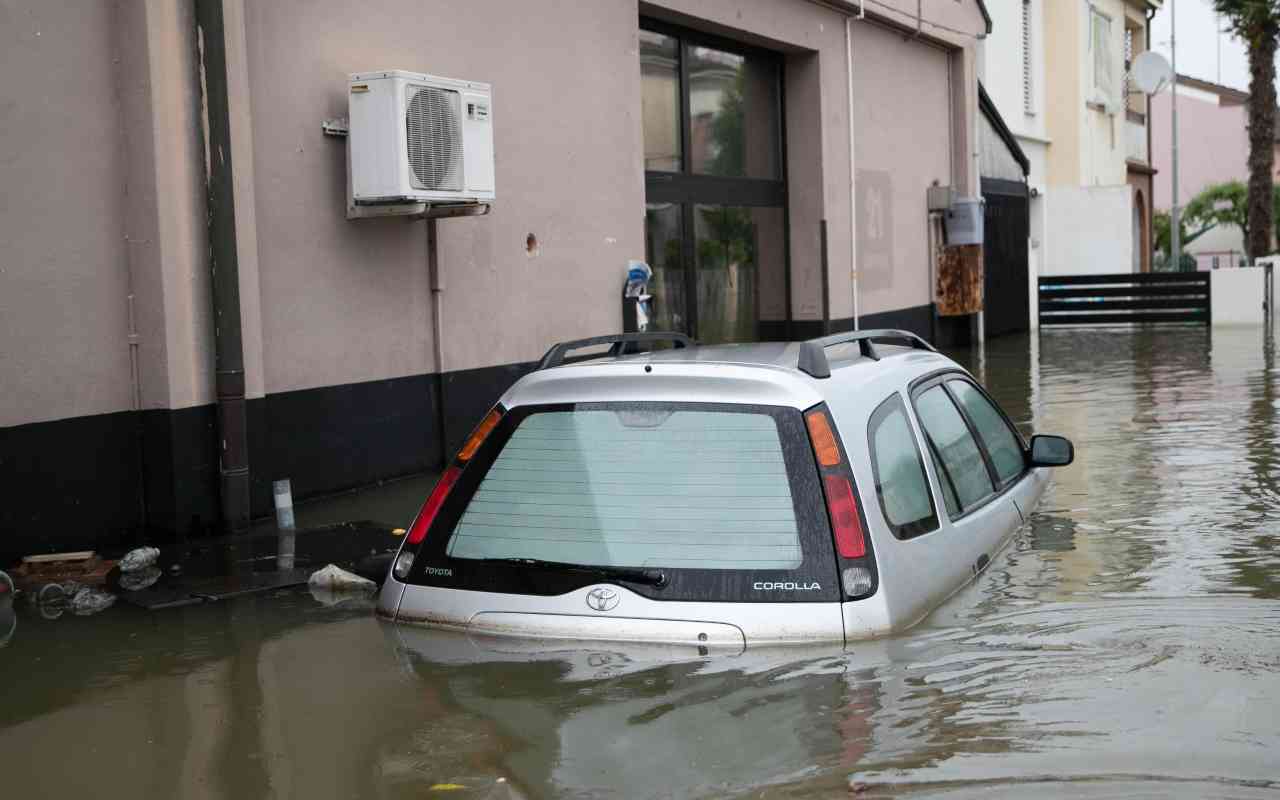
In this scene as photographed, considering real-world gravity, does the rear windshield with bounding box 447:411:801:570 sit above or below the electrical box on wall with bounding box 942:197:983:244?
below

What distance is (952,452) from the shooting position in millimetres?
5953

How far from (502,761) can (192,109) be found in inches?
212

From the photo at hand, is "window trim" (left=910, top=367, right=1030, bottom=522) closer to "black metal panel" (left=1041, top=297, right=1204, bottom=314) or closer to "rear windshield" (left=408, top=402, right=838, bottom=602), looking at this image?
"rear windshield" (left=408, top=402, right=838, bottom=602)

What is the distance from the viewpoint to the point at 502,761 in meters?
4.29

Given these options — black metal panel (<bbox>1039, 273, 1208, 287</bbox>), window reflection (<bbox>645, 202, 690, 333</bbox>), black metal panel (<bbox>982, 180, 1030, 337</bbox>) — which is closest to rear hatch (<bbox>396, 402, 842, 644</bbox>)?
window reflection (<bbox>645, 202, 690, 333</bbox>)

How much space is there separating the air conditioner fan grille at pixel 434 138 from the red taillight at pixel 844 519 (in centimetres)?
559

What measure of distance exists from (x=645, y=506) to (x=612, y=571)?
0.23 m

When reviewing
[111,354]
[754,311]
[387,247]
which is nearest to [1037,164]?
[754,311]

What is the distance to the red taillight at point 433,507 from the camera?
5070 millimetres

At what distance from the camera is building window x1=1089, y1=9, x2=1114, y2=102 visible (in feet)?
115

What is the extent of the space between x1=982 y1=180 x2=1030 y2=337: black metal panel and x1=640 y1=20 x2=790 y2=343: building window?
8295 millimetres

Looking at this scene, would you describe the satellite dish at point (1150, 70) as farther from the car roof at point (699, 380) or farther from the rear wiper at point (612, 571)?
the rear wiper at point (612, 571)

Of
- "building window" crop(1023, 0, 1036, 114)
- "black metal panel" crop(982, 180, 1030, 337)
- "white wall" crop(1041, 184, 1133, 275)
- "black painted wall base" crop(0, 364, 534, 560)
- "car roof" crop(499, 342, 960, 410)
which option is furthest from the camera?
"white wall" crop(1041, 184, 1133, 275)

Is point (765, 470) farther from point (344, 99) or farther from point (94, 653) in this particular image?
point (344, 99)
